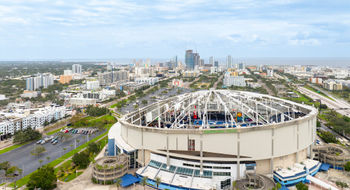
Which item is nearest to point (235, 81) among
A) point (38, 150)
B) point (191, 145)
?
point (191, 145)

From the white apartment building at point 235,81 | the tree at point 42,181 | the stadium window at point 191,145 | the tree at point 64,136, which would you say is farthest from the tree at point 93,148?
the white apartment building at point 235,81

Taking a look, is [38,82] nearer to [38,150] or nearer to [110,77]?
[110,77]

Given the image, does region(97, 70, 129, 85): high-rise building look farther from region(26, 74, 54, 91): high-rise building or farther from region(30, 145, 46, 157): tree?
region(30, 145, 46, 157): tree

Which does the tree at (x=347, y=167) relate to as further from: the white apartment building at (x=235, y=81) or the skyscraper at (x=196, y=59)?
the skyscraper at (x=196, y=59)

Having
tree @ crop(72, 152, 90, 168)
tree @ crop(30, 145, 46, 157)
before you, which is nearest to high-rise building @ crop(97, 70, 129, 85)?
tree @ crop(30, 145, 46, 157)

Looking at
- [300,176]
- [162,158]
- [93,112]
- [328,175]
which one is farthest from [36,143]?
[328,175]

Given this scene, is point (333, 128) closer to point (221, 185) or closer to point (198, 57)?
point (221, 185)
